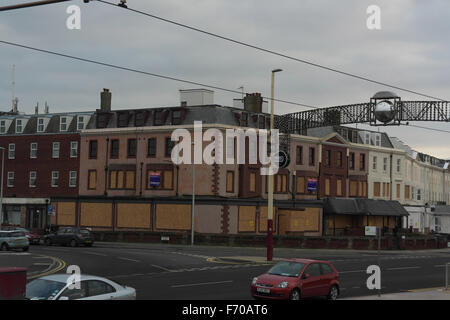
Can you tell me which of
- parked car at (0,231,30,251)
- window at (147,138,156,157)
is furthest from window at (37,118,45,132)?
parked car at (0,231,30,251)

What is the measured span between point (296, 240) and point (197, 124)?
14.2m

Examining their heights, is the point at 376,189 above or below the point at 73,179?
below

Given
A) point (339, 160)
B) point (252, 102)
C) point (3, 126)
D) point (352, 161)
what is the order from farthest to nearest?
point (352, 161), point (3, 126), point (339, 160), point (252, 102)

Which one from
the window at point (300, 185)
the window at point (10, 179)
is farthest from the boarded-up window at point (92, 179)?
the window at point (300, 185)

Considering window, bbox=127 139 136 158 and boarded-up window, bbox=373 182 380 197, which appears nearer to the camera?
window, bbox=127 139 136 158

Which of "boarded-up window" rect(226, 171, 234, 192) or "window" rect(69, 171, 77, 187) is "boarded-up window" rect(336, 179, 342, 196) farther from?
"window" rect(69, 171, 77, 187)

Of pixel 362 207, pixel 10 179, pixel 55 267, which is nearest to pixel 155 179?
pixel 10 179

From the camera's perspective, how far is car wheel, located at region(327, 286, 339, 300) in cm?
2295

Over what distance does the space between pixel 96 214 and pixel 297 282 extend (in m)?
47.9

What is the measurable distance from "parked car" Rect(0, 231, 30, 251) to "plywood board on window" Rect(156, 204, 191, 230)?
17750 millimetres

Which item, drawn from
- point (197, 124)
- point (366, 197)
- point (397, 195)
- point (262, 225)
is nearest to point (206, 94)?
point (197, 124)

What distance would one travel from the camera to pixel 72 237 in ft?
177

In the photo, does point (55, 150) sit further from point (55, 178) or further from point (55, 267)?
point (55, 267)
